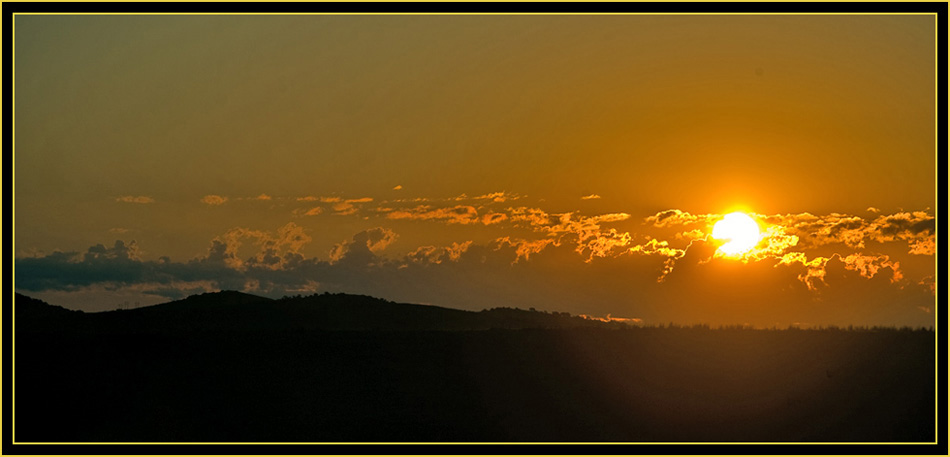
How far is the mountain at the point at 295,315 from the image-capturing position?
5156 centimetres

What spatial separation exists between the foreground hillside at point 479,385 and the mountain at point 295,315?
9.00 m

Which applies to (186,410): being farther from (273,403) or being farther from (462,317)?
(462,317)

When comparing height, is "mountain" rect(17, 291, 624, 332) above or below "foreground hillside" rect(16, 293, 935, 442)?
above

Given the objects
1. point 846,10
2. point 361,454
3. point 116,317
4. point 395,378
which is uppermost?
point 846,10

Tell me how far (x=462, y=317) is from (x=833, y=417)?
25848mm

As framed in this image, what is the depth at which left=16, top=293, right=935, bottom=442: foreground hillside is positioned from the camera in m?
34.2

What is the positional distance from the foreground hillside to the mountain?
900 centimetres

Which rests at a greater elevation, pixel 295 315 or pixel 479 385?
pixel 295 315

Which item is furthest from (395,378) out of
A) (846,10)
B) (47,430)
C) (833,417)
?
(846,10)

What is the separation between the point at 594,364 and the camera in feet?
127

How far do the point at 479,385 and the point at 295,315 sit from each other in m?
18.7

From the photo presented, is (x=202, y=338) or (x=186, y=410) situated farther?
(x=202, y=338)

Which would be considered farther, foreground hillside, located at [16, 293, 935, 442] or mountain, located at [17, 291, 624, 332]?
mountain, located at [17, 291, 624, 332]

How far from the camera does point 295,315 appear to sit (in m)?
53.9
